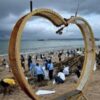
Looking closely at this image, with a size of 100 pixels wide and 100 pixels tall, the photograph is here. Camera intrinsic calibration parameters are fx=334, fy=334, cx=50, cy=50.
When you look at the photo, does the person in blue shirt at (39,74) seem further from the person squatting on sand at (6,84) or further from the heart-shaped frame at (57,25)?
the heart-shaped frame at (57,25)

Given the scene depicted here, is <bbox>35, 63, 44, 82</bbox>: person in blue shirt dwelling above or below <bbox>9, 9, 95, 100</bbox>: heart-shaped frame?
below

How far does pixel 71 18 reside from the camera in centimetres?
1042

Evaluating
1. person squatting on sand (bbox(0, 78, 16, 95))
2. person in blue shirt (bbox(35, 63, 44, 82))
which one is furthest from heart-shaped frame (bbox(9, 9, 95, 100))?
person in blue shirt (bbox(35, 63, 44, 82))

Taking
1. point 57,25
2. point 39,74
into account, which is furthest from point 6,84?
point 57,25

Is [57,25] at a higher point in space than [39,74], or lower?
higher

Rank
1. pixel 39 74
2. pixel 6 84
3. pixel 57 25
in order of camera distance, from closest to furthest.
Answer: pixel 57 25 < pixel 6 84 < pixel 39 74

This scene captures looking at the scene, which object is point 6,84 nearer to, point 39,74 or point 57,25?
point 39,74

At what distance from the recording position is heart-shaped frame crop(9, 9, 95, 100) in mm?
8703

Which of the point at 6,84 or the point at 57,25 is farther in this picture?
the point at 6,84

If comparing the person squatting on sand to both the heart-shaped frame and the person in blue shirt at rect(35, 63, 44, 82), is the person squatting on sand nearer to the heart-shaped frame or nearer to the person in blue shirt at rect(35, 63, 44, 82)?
the person in blue shirt at rect(35, 63, 44, 82)

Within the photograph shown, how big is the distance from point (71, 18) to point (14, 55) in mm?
2629

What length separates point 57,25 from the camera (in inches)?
392

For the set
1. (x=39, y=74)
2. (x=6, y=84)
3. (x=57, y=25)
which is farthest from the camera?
(x=39, y=74)

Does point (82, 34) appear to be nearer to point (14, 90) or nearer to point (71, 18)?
point (71, 18)
